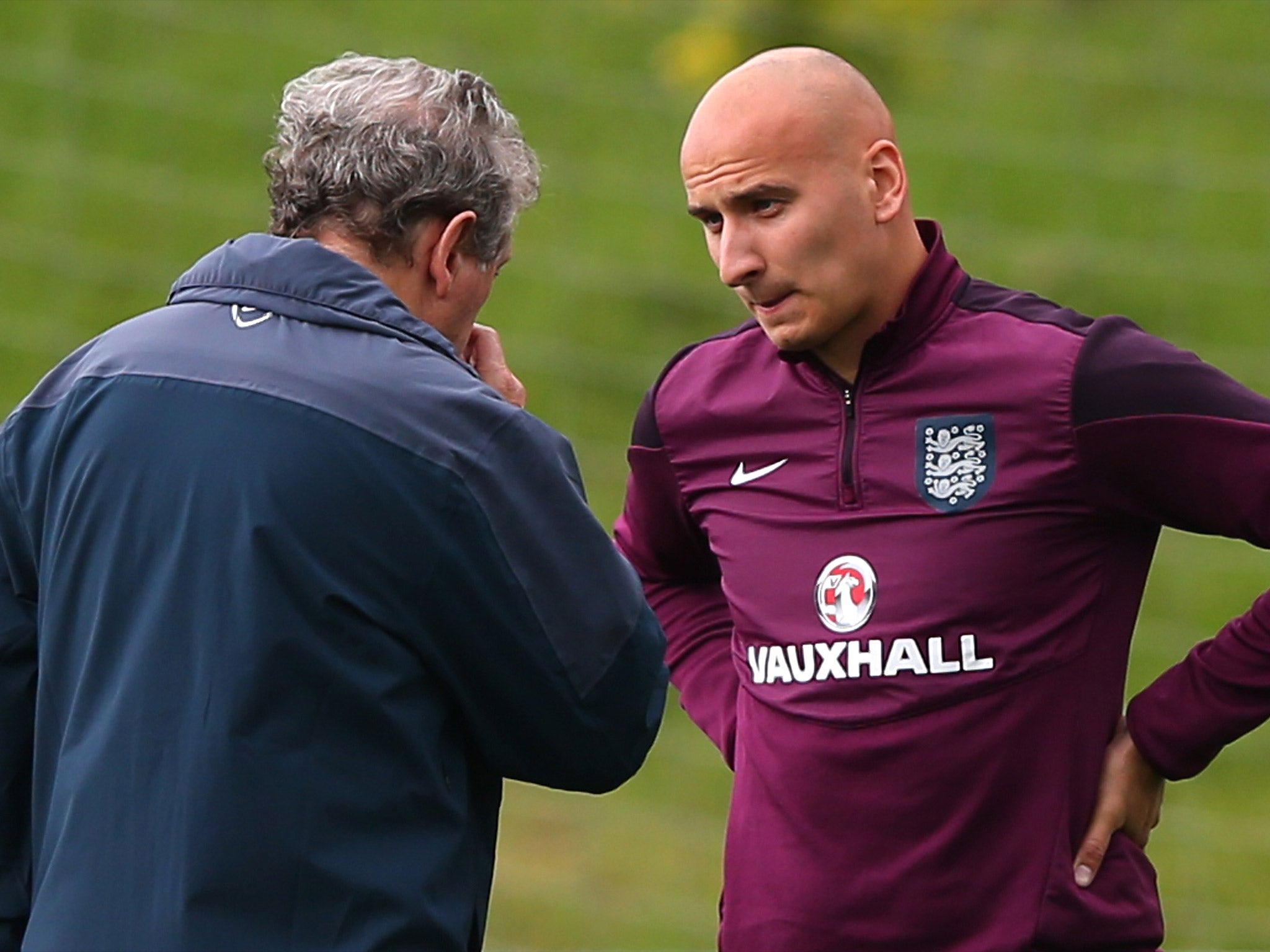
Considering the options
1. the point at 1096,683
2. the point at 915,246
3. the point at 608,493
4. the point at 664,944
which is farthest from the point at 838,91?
the point at 608,493

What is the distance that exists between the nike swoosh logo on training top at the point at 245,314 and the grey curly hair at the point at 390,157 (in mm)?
159

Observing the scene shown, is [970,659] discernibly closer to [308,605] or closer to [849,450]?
[849,450]

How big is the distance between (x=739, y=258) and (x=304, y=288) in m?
0.61

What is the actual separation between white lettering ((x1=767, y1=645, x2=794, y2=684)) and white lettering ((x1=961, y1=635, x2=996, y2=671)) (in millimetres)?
233

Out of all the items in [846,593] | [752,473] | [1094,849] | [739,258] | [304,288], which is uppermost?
[739,258]

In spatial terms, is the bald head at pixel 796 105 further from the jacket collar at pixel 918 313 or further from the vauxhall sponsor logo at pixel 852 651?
the vauxhall sponsor logo at pixel 852 651

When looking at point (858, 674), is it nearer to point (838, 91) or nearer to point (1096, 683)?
point (1096, 683)

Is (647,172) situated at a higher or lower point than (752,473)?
higher

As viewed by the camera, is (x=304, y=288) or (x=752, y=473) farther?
(x=752, y=473)

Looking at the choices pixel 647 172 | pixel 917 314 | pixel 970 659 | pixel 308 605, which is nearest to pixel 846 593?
pixel 970 659

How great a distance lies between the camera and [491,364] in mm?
2486

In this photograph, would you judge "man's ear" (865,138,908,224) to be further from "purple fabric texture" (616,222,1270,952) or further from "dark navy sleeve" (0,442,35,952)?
"dark navy sleeve" (0,442,35,952)

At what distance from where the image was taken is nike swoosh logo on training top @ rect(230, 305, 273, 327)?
217 centimetres

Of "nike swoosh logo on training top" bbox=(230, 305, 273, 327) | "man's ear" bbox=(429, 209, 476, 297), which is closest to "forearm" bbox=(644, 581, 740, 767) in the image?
"man's ear" bbox=(429, 209, 476, 297)
